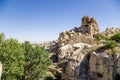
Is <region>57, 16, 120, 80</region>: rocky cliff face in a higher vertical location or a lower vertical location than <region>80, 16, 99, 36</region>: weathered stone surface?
lower

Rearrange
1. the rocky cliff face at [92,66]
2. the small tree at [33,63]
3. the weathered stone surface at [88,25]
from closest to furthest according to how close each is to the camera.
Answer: the rocky cliff face at [92,66] < the small tree at [33,63] < the weathered stone surface at [88,25]

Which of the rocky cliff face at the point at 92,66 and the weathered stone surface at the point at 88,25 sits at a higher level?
the weathered stone surface at the point at 88,25

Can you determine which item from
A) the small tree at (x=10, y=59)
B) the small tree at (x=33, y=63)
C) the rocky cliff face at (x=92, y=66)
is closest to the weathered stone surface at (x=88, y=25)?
the small tree at (x=33, y=63)

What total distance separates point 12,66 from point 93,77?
12.9 metres

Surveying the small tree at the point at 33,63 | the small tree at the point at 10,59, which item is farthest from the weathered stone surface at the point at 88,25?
the small tree at the point at 10,59

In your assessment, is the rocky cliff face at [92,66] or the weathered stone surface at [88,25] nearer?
the rocky cliff face at [92,66]

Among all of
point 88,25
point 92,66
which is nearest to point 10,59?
point 92,66

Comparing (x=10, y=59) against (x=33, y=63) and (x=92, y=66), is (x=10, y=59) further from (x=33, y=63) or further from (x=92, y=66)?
(x=92, y=66)

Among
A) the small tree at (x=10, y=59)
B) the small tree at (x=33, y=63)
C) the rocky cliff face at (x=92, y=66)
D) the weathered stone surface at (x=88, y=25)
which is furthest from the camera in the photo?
the weathered stone surface at (x=88, y=25)

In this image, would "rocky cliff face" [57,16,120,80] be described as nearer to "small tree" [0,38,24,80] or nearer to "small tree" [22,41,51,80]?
"small tree" [22,41,51,80]

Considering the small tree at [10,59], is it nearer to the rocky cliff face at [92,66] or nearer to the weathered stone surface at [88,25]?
the rocky cliff face at [92,66]

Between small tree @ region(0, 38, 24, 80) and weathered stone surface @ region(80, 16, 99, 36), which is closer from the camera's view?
small tree @ region(0, 38, 24, 80)

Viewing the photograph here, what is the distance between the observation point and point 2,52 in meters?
37.1

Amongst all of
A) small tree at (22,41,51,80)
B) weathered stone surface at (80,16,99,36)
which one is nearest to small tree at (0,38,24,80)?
small tree at (22,41,51,80)
